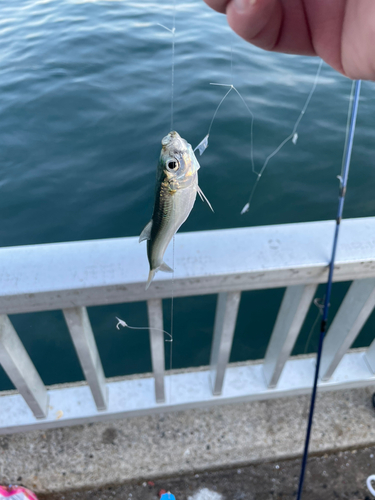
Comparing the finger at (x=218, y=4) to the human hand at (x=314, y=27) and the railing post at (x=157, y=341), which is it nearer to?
the human hand at (x=314, y=27)

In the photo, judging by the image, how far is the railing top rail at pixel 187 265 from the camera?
1269mm

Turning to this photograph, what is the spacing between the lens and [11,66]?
738cm

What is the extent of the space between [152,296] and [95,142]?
15.7 ft

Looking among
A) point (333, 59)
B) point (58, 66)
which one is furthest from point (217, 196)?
point (58, 66)

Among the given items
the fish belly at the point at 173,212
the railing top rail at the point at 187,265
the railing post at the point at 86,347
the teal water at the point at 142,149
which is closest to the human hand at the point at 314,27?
the fish belly at the point at 173,212

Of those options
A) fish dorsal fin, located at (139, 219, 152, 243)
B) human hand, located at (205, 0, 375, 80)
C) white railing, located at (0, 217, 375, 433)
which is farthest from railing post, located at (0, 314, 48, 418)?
human hand, located at (205, 0, 375, 80)

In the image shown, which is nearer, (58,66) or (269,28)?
(269,28)

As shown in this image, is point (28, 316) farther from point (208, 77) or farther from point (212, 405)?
point (208, 77)

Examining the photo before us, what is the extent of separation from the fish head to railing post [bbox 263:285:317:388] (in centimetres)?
109

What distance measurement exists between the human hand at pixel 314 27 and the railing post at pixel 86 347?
1.26m

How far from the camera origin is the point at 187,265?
4.43 feet

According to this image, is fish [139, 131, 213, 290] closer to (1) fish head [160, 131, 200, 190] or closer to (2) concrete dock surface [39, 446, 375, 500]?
(1) fish head [160, 131, 200, 190]

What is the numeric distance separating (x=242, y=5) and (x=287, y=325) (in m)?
1.60

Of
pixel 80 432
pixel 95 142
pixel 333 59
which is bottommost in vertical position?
pixel 80 432
